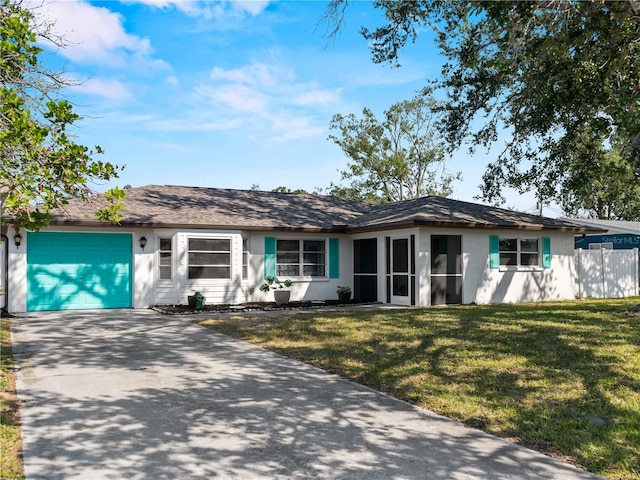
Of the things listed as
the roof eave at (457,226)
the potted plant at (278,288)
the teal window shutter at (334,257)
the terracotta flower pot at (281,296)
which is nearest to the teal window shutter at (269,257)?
the potted plant at (278,288)

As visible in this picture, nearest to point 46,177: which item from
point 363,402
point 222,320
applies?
point 363,402

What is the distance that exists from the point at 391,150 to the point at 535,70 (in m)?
30.2

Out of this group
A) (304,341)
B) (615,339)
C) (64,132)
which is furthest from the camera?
(304,341)

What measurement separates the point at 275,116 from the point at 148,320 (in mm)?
9527

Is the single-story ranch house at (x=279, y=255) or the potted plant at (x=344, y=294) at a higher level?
the single-story ranch house at (x=279, y=255)

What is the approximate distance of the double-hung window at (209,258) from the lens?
54.0ft

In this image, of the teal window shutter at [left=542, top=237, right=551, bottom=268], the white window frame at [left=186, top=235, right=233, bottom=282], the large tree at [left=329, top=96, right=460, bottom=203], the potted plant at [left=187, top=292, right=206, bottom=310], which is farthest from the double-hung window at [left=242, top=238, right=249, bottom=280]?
the large tree at [left=329, top=96, right=460, bottom=203]

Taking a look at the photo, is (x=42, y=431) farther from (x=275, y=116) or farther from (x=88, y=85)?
(x=275, y=116)

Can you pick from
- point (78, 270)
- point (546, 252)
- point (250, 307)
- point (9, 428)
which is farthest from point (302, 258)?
point (9, 428)

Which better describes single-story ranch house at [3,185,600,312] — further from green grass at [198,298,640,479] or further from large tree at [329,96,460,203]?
large tree at [329,96,460,203]

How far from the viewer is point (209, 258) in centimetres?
1667

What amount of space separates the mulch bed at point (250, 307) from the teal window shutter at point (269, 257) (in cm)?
107

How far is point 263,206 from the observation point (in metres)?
20.0

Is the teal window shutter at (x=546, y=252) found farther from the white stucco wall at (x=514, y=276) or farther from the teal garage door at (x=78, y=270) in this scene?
the teal garage door at (x=78, y=270)
